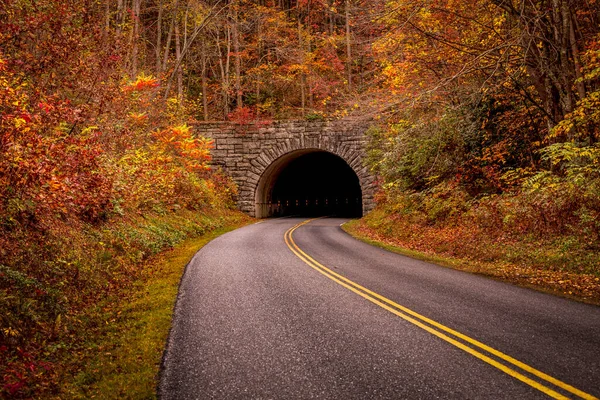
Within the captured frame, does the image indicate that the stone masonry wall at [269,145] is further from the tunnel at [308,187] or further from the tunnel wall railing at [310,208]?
the tunnel wall railing at [310,208]

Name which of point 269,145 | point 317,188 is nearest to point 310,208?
point 317,188

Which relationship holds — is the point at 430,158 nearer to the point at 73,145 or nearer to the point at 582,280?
the point at 582,280

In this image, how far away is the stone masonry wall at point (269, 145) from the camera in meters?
26.7

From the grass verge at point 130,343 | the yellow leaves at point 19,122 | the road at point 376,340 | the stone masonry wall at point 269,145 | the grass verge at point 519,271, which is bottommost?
the grass verge at point 130,343

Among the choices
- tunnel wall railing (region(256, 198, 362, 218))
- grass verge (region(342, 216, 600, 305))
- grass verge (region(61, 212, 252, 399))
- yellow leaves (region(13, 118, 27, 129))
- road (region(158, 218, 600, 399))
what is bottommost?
grass verge (region(61, 212, 252, 399))

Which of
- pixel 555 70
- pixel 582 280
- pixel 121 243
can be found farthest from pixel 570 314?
pixel 121 243

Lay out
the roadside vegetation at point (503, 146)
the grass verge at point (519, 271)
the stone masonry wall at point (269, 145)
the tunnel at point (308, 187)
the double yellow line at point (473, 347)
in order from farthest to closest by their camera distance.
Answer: the tunnel at point (308, 187) → the stone masonry wall at point (269, 145) → the roadside vegetation at point (503, 146) → the grass verge at point (519, 271) → the double yellow line at point (473, 347)

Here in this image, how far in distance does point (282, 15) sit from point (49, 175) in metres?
30.9

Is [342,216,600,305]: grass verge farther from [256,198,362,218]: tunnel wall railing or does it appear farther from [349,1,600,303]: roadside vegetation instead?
[256,198,362,218]: tunnel wall railing

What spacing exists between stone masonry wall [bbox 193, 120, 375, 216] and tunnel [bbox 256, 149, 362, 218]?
3.24 feet

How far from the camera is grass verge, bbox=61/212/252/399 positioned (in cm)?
412

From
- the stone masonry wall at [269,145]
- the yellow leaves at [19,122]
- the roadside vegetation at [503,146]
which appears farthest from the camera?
the stone masonry wall at [269,145]

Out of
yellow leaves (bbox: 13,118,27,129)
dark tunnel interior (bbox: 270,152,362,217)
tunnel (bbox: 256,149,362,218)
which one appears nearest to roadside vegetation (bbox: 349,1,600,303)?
yellow leaves (bbox: 13,118,27,129)

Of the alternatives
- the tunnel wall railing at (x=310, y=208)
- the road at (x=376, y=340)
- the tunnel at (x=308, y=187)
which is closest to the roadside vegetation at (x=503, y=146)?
the road at (x=376, y=340)
